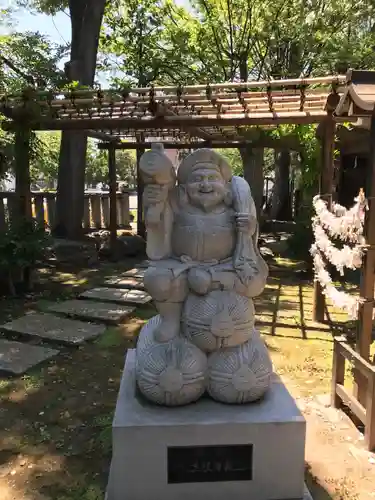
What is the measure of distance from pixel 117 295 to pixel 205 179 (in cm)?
487

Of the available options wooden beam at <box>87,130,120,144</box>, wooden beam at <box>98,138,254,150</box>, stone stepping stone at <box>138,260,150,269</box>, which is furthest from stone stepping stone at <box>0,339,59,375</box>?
wooden beam at <box>98,138,254,150</box>

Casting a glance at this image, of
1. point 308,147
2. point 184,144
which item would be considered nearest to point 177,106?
point 308,147

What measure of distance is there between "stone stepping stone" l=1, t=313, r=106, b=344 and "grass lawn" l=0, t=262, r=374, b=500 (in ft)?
0.59

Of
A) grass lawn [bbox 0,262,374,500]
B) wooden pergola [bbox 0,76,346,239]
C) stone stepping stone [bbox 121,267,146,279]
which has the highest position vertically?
wooden pergola [bbox 0,76,346,239]

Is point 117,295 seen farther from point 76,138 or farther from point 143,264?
point 76,138

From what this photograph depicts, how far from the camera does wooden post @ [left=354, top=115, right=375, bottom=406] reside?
3.75 metres

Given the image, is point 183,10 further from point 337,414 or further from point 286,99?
point 337,414

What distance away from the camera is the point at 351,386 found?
4.34m

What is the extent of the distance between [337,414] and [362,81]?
9.17ft

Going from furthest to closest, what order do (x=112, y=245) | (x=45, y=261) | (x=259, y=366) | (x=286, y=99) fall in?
1. (x=112, y=245)
2. (x=45, y=261)
3. (x=286, y=99)
4. (x=259, y=366)

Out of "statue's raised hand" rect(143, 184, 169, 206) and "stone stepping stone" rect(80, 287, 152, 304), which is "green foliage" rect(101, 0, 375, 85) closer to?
"stone stepping stone" rect(80, 287, 152, 304)

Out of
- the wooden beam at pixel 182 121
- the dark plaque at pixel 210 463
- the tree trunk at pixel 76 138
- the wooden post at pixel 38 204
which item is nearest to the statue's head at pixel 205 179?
the dark plaque at pixel 210 463

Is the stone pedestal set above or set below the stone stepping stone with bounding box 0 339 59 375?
above

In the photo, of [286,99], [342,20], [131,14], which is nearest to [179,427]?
[286,99]
